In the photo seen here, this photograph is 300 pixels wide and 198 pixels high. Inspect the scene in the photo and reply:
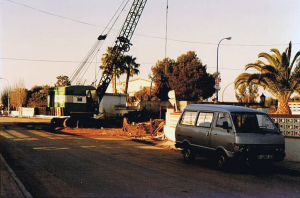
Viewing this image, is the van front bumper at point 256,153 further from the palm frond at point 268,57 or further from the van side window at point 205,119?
the palm frond at point 268,57

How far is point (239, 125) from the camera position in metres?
10.5

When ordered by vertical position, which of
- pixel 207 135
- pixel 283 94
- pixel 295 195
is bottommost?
pixel 295 195

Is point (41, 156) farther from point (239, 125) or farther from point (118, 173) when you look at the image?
point (239, 125)

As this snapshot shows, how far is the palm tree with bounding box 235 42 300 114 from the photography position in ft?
75.4

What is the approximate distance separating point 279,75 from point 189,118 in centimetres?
1321

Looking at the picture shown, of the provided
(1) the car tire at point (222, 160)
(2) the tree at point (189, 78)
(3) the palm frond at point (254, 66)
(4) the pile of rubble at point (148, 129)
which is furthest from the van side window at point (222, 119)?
(2) the tree at point (189, 78)

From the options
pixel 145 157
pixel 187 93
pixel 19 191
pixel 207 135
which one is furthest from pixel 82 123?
pixel 187 93

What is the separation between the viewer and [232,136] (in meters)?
10.2

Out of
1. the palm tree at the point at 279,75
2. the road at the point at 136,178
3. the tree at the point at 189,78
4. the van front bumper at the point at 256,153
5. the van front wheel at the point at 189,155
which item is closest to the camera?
the road at the point at 136,178

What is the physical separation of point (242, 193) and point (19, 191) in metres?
4.69

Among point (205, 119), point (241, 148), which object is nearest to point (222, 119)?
point (205, 119)

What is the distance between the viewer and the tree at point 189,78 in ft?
205

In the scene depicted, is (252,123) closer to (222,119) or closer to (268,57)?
(222,119)

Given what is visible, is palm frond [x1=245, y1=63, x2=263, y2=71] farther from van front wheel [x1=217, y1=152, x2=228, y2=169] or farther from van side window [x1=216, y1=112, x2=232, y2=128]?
van front wheel [x1=217, y1=152, x2=228, y2=169]
